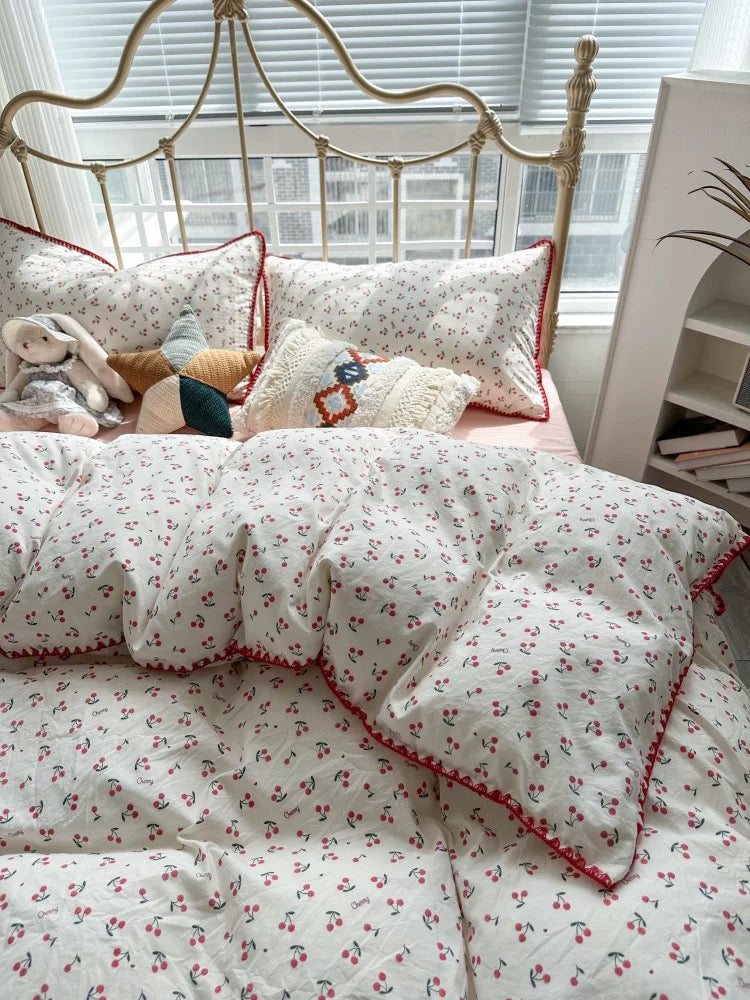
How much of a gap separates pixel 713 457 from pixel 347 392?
97 centimetres

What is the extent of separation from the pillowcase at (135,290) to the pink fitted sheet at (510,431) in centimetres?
22

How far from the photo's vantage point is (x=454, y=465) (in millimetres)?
1157

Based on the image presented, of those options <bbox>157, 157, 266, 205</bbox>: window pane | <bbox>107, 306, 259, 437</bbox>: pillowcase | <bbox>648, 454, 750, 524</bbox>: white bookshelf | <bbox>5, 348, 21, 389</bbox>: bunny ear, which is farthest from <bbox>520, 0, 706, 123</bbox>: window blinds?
<bbox>5, 348, 21, 389</bbox>: bunny ear

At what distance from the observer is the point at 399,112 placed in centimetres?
208

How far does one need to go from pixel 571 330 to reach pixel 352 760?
1.74 meters

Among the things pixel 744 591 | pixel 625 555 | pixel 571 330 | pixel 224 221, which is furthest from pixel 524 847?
pixel 224 221

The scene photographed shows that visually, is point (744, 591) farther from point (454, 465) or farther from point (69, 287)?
point (69, 287)

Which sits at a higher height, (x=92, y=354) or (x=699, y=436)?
(x=92, y=354)

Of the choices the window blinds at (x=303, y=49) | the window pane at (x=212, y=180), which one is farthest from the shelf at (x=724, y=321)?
the window pane at (x=212, y=180)

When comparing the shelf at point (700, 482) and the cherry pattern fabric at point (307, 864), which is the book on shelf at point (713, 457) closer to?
the shelf at point (700, 482)

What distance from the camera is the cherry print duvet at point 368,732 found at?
691 mm

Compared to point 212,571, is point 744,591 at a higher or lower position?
lower

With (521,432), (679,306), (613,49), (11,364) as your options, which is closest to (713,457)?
(679,306)

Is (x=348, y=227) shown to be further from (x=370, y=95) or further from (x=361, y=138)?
(x=370, y=95)
